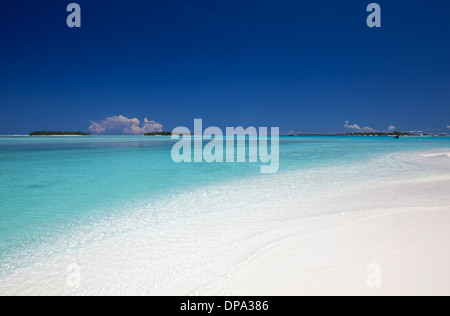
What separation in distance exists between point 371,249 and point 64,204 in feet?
22.9

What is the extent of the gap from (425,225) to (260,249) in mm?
2888

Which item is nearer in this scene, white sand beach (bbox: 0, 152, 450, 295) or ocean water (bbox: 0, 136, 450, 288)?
white sand beach (bbox: 0, 152, 450, 295)

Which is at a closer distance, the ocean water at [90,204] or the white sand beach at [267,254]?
the white sand beach at [267,254]

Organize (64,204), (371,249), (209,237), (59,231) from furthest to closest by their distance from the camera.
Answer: (64,204) → (59,231) → (209,237) → (371,249)

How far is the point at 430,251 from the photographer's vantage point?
3.14 metres

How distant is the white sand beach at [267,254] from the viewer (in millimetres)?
2621

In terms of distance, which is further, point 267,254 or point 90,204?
point 90,204

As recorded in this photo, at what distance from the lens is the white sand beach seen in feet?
8.60

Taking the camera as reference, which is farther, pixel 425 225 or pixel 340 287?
pixel 425 225

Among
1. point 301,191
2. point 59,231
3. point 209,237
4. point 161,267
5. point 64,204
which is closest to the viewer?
point 161,267

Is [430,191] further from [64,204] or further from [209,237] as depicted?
[64,204]

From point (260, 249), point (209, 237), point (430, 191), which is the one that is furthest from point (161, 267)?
point (430, 191)

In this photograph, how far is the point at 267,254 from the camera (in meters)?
3.31
